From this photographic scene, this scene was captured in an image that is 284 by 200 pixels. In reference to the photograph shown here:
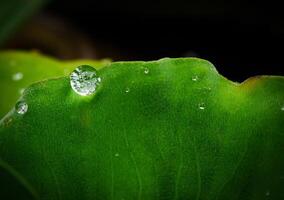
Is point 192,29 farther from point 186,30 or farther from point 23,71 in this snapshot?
point 23,71

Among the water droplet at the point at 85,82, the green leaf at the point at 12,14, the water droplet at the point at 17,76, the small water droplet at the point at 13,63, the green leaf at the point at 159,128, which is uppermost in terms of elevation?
the green leaf at the point at 12,14

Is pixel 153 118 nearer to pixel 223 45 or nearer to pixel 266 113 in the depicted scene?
pixel 266 113

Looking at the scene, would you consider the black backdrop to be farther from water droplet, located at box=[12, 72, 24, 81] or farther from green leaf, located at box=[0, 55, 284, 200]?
green leaf, located at box=[0, 55, 284, 200]

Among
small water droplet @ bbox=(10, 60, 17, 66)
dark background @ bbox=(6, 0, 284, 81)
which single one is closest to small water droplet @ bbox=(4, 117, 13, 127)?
small water droplet @ bbox=(10, 60, 17, 66)

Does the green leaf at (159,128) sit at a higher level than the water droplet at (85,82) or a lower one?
lower

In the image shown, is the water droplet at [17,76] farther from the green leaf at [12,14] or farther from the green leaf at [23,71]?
the green leaf at [12,14]

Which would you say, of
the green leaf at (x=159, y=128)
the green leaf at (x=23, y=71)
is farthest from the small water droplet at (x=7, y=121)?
the green leaf at (x=23, y=71)
